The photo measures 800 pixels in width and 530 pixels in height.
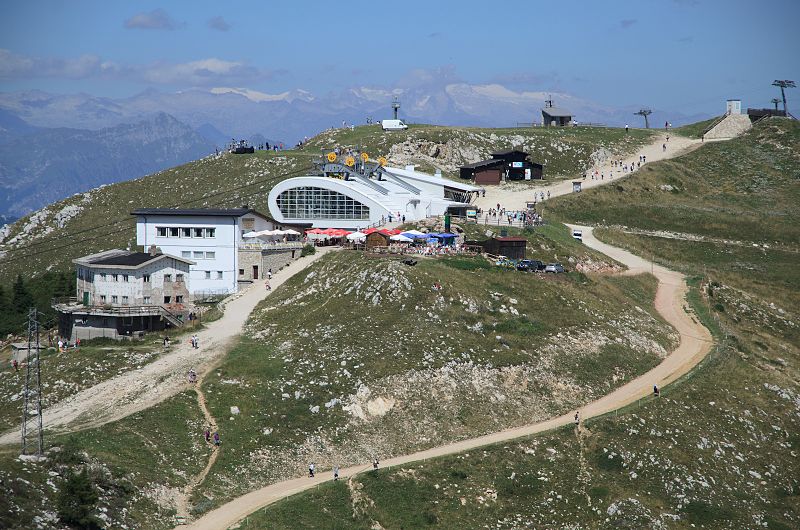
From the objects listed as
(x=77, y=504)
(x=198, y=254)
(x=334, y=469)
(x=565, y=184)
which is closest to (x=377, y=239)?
(x=198, y=254)

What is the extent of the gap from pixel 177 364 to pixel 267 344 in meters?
7.76

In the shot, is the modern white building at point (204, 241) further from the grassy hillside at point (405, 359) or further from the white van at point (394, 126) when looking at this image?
the white van at point (394, 126)

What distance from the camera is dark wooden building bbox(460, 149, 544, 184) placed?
149250 millimetres

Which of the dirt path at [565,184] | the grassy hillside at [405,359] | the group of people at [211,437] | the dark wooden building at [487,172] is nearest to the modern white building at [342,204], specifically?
the dirt path at [565,184]

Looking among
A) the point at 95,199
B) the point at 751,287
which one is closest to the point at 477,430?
the point at 751,287

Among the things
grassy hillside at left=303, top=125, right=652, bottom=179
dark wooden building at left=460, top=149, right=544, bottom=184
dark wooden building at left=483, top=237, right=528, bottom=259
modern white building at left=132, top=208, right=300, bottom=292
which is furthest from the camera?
grassy hillside at left=303, top=125, right=652, bottom=179

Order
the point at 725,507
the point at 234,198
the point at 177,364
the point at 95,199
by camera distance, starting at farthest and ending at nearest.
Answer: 1. the point at 95,199
2. the point at 234,198
3. the point at 177,364
4. the point at 725,507

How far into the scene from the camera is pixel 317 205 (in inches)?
4680

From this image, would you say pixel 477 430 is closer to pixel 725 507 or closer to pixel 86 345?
pixel 725 507

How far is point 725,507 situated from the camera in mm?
68125

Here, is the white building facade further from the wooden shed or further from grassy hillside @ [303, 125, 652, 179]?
grassy hillside @ [303, 125, 652, 179]

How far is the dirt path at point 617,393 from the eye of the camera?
6175cm

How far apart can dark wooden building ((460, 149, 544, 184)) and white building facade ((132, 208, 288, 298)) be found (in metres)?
54.2

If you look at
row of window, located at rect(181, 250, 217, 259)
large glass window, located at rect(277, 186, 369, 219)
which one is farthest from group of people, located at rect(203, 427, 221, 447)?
large glass window, located at rect(277, 186, 369, 219)
